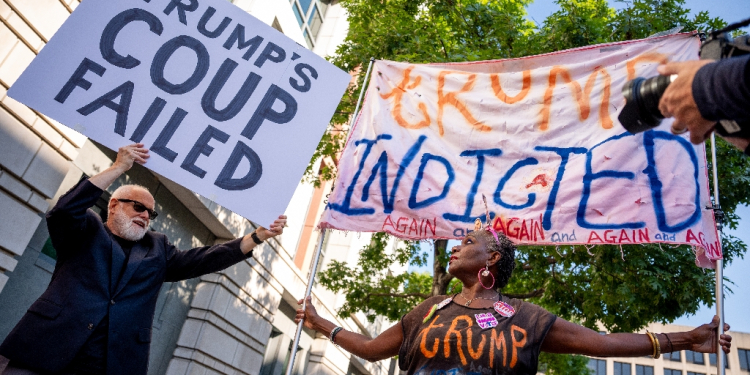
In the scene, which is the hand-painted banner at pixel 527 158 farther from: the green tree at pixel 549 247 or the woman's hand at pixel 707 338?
the green tree at pixel 549 247

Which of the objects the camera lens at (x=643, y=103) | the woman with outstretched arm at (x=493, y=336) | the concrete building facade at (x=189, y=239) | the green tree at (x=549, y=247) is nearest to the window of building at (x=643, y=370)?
the concrete building facade at (x=189, y=239)

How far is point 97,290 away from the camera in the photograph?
301cm

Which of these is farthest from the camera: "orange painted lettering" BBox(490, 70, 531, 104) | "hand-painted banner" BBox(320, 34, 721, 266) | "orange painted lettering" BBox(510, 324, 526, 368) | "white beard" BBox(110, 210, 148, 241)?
"orange painted lettering" BBox(490, 70, 531, 104)

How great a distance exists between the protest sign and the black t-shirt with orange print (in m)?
1.37

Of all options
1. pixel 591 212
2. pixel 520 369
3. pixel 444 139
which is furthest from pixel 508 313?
pixel 444 139

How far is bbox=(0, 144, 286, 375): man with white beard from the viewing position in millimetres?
2787

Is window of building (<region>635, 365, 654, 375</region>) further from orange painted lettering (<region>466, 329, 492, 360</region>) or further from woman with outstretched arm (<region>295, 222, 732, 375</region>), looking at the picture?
orange painted lettering (<region>466, 329, 492, 360</region>)

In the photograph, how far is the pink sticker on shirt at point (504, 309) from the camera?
2.84 m

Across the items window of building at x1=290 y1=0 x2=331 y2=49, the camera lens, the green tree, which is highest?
window of building at x1=290 y1=0 x2=331 y2=49

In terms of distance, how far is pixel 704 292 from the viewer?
8109 mm

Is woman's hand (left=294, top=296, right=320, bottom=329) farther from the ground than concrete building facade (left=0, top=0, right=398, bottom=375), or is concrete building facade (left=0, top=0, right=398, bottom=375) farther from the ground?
concrete building facade (left=0, top=0, right=398, bottom=375)

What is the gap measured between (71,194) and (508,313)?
8.17ft

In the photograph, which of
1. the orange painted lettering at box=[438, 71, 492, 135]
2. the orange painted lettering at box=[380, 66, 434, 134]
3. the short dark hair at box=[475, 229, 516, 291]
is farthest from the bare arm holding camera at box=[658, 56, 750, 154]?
the orange painted lettering at box=[380, 66, 434, 134]

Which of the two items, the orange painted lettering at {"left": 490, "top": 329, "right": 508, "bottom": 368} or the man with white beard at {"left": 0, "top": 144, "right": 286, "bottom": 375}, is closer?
the orange painted lettering at {"left": 490, "top": 329, "right": 508, "bottom": 368}
